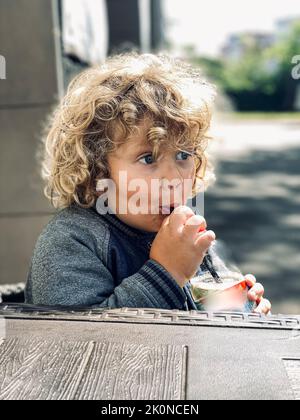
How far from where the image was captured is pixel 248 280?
177cm

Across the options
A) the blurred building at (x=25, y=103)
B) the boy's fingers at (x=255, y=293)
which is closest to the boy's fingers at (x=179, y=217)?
the boy's fingers at (x=255, y=293)

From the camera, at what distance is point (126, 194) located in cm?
170

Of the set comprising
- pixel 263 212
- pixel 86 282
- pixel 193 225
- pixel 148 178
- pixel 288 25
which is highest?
pixel 288 25

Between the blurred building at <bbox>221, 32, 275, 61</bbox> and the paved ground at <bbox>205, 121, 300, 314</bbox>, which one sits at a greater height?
the blurred building at <bbox>221, 32, 275, 61</bbox>

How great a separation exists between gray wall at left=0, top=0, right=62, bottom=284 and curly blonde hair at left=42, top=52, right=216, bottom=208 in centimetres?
152

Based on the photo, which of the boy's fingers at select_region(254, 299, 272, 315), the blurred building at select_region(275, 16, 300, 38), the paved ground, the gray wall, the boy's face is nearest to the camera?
the boy's face

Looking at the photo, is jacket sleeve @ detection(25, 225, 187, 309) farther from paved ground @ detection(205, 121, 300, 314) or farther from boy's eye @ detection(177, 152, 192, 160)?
paved ground @ detection(205, 121, 300, 314)

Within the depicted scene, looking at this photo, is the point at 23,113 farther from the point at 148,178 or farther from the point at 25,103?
the point at 148,178

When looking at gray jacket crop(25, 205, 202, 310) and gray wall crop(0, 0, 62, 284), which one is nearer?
gray jacket crop(25, 205, 202, 310)

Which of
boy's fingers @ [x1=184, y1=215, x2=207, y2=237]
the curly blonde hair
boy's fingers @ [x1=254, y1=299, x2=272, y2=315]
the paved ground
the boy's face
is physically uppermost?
the curly blonde hair

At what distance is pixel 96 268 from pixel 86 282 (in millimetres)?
60

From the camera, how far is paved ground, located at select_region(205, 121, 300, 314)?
4441 mm

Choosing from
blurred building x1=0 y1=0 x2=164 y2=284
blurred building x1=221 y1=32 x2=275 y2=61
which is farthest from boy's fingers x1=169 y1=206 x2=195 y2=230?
blurred building x1=221 y1=32 x2=275 y2=61

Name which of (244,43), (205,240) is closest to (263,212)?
(205,240)
